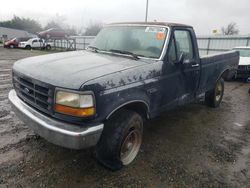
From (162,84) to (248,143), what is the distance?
2156mm

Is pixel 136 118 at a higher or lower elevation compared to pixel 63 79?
lower

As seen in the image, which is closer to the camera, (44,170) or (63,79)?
(63,79)

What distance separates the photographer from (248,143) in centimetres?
402

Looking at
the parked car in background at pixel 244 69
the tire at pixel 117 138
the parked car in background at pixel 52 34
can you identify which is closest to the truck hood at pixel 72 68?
the tire at pixel 117 138

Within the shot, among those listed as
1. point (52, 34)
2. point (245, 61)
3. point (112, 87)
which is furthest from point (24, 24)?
point (112, 87)

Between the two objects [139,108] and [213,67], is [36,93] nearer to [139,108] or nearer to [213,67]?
[139,108]

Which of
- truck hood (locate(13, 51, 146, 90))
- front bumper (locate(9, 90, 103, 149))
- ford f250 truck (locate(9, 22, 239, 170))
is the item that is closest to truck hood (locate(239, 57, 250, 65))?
ford f250 truck (locate(9, 22, 239, 170))

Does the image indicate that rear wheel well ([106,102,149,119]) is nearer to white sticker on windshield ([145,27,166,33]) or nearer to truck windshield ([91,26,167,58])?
truck windshield ([91,26,167,58])

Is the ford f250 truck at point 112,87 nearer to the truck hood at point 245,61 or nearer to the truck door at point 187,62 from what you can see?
the truck door at point 187,62

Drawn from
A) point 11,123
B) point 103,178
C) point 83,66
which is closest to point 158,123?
point 103,178

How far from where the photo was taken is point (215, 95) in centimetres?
577

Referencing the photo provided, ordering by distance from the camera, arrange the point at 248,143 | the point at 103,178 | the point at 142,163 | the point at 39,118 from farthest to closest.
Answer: the point at 248,143 < the point at 142,163 < the point at 103,178 < the point at 39,118

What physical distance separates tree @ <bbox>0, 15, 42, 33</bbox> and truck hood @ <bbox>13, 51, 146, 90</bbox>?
2972 inches

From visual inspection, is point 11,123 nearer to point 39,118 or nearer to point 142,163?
point 39,118
